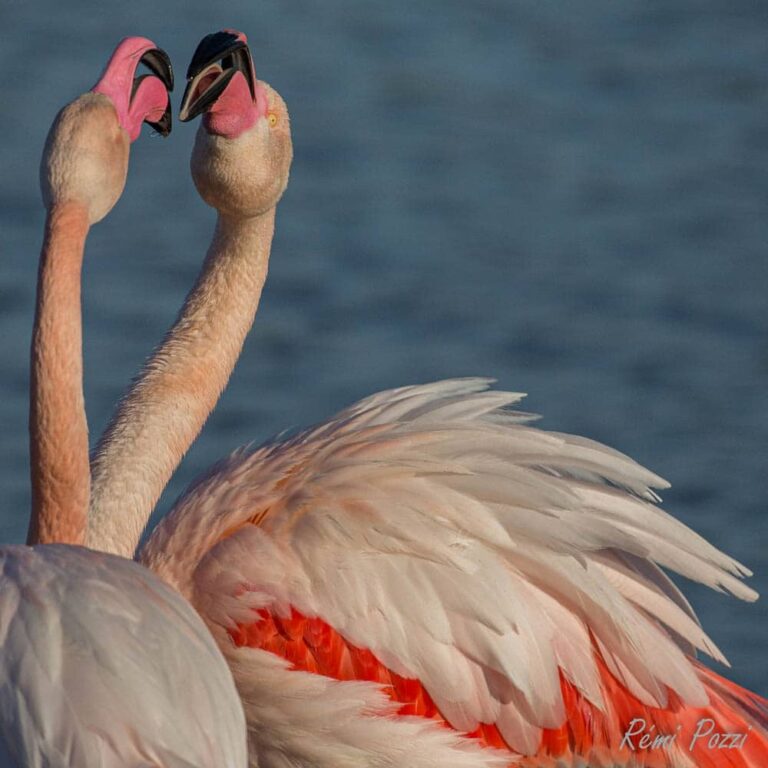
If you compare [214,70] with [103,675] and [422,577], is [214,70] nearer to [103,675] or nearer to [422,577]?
[422,577]

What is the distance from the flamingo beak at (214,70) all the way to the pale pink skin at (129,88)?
228 mm

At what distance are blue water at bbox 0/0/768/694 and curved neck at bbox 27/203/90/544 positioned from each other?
8.85ft

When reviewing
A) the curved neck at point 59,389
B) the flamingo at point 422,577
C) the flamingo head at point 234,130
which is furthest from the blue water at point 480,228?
the curved neck at point 59,389

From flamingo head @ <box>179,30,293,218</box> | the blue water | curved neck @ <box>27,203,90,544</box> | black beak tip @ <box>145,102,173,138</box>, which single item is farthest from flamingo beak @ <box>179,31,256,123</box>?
the blue water

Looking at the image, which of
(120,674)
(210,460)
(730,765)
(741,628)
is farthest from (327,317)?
(120,674)

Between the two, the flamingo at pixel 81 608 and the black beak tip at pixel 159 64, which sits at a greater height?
the black beak tip at pixel 159 64

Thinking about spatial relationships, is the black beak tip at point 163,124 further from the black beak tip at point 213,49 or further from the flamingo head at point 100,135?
the black beak tip at point 213,49

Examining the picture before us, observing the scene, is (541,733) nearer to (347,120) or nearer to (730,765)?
(730,765)

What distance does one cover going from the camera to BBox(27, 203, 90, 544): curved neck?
3.82 meters

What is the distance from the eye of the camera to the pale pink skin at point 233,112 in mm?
4367

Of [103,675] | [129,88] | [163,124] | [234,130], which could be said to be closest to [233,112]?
[234,130]

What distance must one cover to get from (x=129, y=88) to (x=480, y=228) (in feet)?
14.0

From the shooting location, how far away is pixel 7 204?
8.10 meters

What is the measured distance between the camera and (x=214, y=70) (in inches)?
172
